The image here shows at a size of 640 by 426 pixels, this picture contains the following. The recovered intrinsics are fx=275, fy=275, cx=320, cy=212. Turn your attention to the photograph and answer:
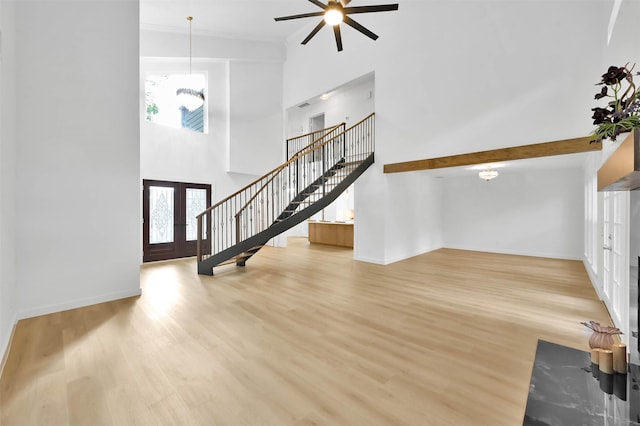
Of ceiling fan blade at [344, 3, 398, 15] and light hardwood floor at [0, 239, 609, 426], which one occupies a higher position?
ceiling fan blade at [344, 3, 398, 15]

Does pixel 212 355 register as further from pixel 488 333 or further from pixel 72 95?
pixel 72 95

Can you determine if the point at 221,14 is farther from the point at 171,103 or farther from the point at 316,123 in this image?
the point at 316,123

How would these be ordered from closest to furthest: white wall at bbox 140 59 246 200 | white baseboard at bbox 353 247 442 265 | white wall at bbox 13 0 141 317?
white wall at bbox 13 0 141 317
white baseboard at bbox 353 247 442 265
white wall at bbox 140 59 246 200

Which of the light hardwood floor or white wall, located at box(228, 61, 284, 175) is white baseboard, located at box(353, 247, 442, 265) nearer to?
the light hardwood floor

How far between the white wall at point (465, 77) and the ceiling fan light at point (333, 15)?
111 inches

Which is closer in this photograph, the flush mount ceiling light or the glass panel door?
the flush mount ceiling light

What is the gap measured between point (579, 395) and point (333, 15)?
426 centimetres

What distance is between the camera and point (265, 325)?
3160 mm

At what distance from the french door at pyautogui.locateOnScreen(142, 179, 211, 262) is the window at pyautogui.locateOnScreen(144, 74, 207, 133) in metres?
1.70

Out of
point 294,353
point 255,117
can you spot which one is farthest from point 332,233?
point 294,353

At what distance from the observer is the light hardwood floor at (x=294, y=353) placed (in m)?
1.83

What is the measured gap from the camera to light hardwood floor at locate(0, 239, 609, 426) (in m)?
1.83

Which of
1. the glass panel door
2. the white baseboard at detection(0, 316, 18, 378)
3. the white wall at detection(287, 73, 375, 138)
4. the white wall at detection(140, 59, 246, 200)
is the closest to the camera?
the white baseboard at detection(0, 316, 18, 378)

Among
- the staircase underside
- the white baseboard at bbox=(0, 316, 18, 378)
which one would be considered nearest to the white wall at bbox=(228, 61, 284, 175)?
the staircase underside
